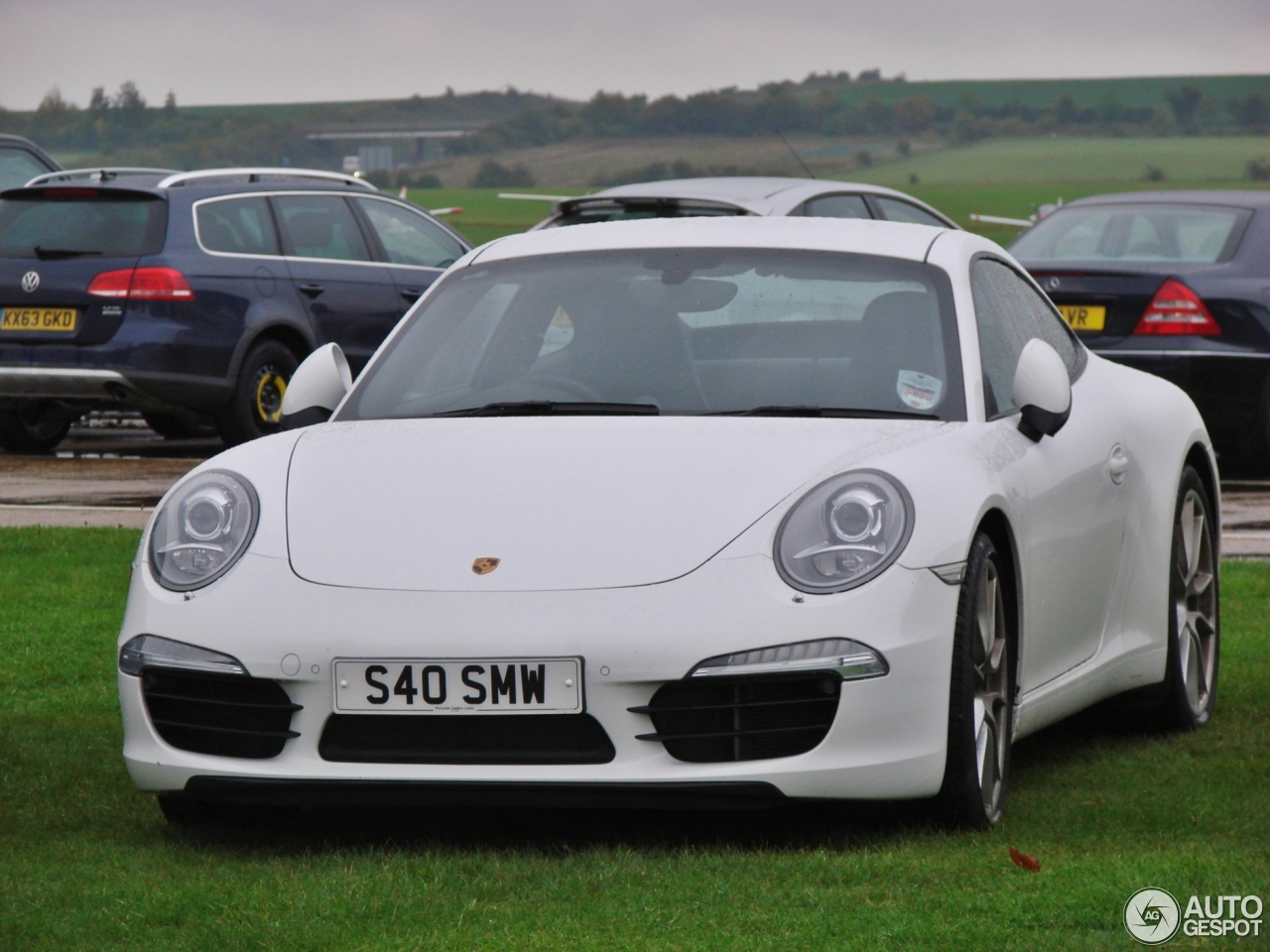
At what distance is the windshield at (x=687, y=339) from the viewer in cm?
545

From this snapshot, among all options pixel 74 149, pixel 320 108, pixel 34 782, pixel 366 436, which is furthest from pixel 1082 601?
pixel 320 108

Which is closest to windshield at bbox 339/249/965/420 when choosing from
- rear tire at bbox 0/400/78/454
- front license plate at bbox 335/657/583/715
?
front license plate at bbox 335/657/583/715

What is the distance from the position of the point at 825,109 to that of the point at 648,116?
1146 centimetres

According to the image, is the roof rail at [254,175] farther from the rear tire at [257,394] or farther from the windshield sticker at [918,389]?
the windshield sticker at [918,389]

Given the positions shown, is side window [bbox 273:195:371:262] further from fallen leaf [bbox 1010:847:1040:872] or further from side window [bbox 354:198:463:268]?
fallen leaf [bbox 1010:847:1040:872]

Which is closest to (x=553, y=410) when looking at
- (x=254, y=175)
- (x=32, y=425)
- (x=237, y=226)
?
(x=237, y=226)

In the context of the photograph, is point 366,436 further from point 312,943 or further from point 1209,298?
point 1209,298

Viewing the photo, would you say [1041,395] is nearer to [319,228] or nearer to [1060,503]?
[1060,503]

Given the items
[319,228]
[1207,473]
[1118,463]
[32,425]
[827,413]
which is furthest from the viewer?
[32,425]

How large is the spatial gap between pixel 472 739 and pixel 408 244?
10.7 m

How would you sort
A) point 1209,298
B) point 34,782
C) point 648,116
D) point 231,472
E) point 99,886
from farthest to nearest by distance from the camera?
point 648,116 → point 1209,298 → point 34,782 → point 231,472 → point 99,886

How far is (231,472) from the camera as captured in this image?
5.15 meters

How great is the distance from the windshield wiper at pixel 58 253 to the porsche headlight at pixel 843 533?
963 centimetres

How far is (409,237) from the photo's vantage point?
594 inches
